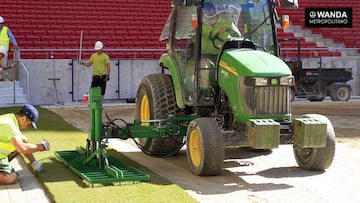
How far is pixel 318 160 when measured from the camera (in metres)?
7.60

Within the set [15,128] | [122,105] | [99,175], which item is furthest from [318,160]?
[122,105]

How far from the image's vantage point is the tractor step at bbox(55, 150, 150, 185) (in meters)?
6.80

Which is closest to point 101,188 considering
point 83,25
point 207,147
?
point 207,147

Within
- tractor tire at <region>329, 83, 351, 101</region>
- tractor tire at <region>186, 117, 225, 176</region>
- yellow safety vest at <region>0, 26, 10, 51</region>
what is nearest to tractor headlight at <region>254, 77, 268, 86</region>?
tractor tire at <region>186, 117, 225, 176</region>

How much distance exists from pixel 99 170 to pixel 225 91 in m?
1.87

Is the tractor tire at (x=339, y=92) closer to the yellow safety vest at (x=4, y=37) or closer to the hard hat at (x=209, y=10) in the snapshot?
the yellow safety vest at (x=4, y=37)

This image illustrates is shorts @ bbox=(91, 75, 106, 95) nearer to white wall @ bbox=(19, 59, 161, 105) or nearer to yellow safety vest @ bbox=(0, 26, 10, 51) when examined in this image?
yellow safety vest @ bbox=(0, 26, 10, 51)

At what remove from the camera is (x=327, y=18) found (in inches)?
978

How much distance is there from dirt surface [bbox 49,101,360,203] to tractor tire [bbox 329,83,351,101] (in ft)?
27.1

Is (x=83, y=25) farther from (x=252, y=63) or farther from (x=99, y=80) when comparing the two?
(x=252, y=63)

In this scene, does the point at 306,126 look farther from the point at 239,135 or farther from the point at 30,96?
the point at 30,96

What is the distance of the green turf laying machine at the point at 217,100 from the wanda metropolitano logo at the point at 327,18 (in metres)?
16.5

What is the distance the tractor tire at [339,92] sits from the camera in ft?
62.1

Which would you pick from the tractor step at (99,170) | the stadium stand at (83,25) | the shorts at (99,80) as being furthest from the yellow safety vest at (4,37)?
the tractor step at (99,170)
